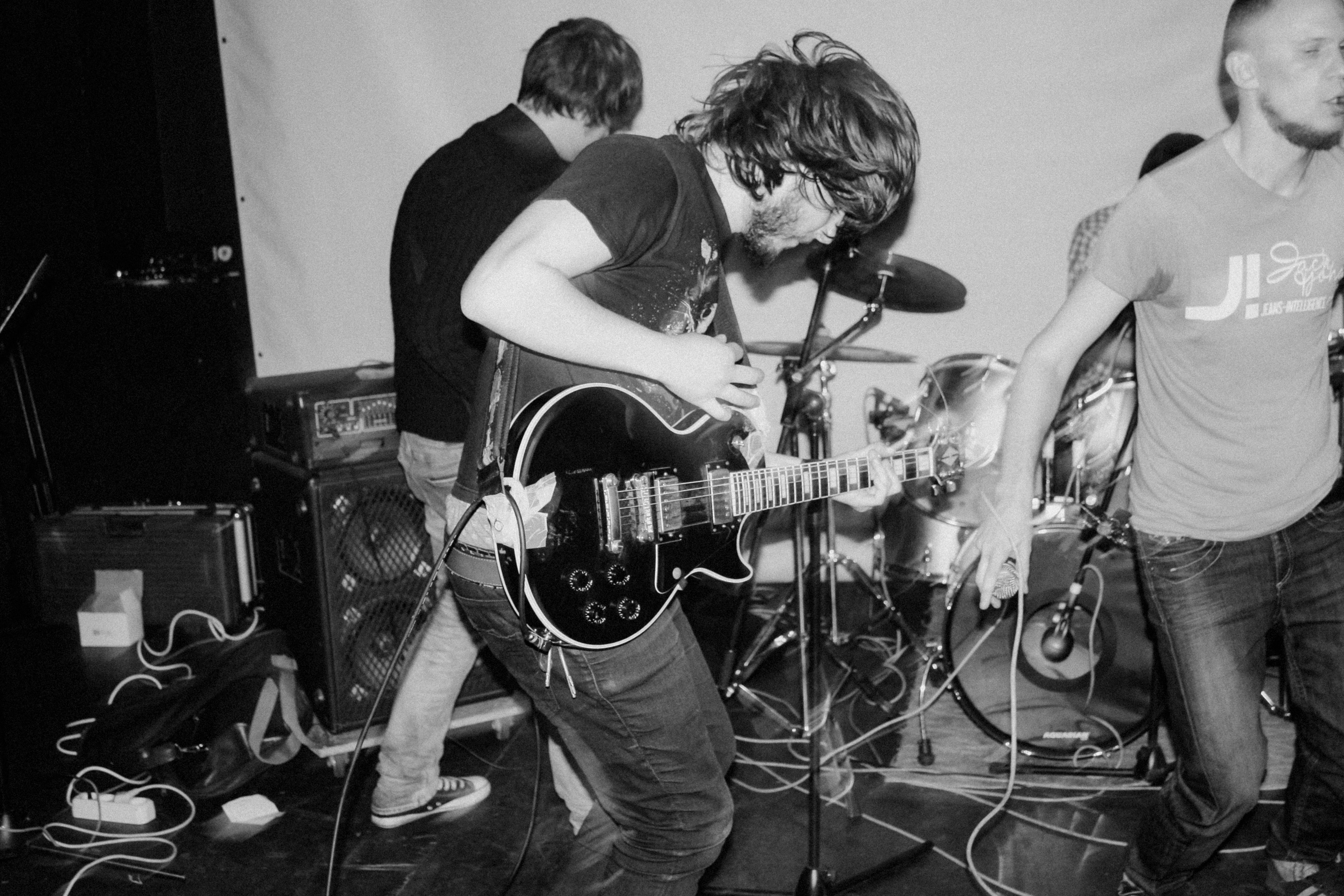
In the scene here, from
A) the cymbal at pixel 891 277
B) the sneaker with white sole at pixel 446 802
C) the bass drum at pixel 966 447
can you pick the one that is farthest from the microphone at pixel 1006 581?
the sneaker with white sole at pixel 446 802

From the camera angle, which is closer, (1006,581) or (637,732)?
(637,732)

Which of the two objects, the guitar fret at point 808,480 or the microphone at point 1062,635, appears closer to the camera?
the guitar fret at point 808,480

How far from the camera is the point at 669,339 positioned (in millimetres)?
1786

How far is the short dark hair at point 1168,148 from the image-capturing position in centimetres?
356

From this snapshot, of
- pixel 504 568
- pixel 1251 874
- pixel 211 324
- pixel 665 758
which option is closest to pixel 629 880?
pixel 665 758

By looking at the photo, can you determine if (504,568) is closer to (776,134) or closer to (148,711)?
(776,134)

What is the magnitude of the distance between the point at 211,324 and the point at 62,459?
0.92 metres

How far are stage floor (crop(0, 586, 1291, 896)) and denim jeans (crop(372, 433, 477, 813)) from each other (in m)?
0.13

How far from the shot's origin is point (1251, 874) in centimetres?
278

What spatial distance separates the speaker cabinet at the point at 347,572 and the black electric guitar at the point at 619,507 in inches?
61.3

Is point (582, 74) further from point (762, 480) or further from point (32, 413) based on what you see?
point (32, 413)

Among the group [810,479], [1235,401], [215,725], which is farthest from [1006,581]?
[215,725]

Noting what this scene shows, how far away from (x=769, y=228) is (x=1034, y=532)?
166 centimetres

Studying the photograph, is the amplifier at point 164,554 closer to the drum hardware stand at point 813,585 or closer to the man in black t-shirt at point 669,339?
the drum hardware stand at point 813,585
